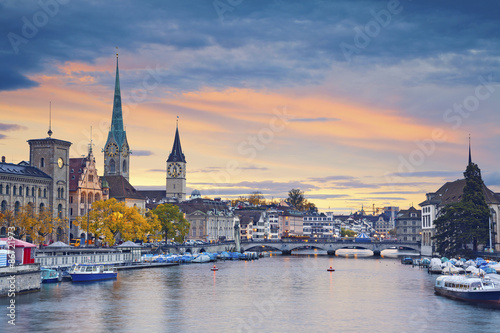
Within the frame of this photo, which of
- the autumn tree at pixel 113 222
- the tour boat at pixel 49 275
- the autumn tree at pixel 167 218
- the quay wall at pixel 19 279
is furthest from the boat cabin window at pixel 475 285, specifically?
the autumn tree at pixel 167 218

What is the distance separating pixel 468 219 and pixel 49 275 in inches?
3125

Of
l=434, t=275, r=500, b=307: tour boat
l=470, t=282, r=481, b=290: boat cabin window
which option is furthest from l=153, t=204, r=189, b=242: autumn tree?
l=470, t=282, r=481, b=290: boat cabin window

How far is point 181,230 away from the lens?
165875 mm

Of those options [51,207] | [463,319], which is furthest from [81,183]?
[463,319]

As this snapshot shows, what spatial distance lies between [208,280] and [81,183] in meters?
64.0

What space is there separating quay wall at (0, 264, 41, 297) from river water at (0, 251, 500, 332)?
122cm

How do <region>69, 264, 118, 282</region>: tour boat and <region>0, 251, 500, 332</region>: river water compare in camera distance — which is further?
<region>69, 264, 118, 282</region>: tour boat

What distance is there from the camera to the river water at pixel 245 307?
6112cm

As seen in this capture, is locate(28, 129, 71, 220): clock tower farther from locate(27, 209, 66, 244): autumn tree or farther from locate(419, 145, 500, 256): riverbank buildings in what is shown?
locate(419, 145, 500, 256): riverbank buildings

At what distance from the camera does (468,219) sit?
5404 inches

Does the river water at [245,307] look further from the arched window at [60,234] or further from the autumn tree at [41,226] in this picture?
the arched window at [60,234]

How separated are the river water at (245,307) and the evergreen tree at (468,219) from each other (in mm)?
33122

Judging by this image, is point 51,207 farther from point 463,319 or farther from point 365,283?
point 463,319

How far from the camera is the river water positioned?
201 feet
